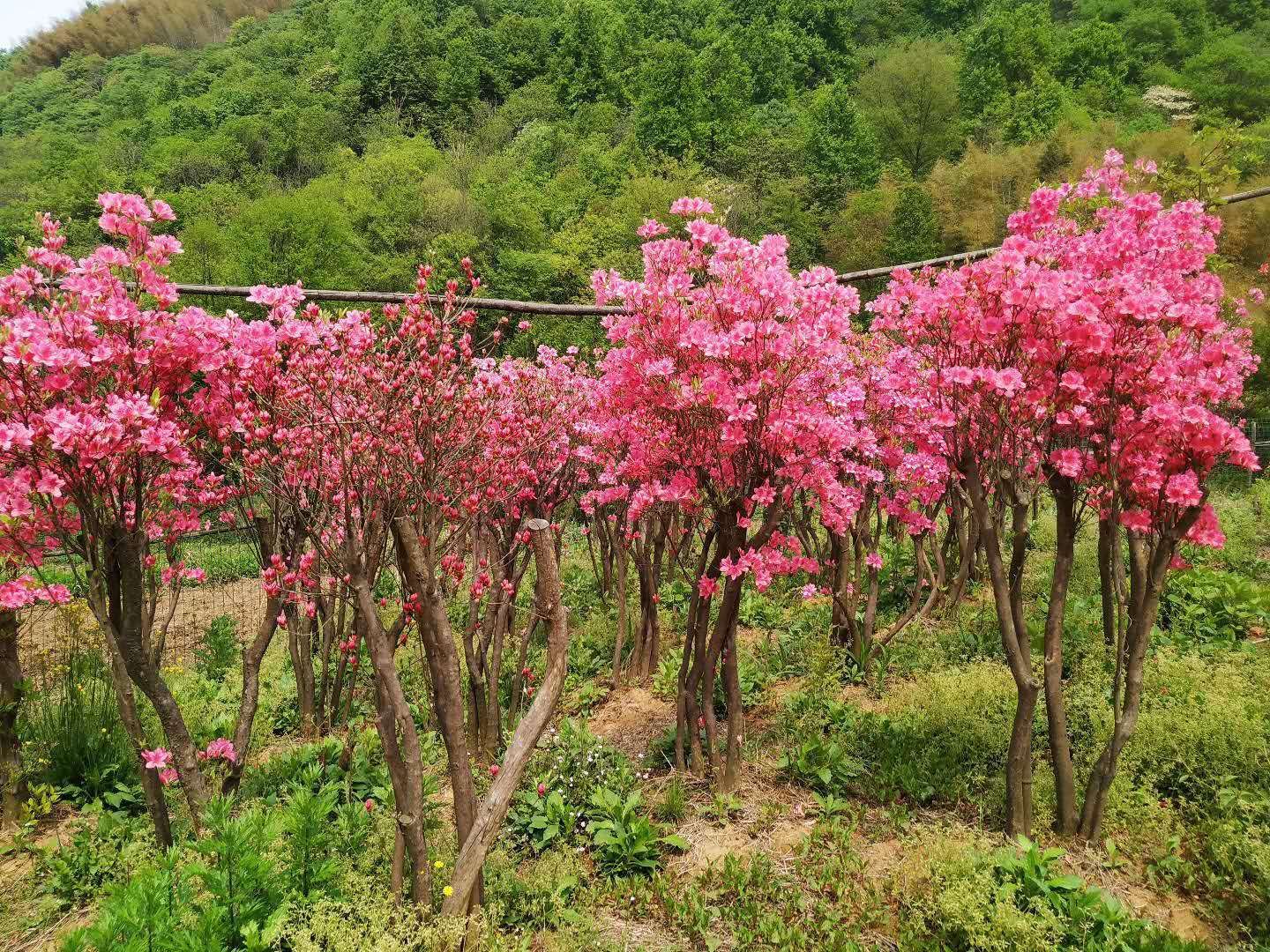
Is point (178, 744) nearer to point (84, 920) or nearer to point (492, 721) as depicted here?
point (84, 920)

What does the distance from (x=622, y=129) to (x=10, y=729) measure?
48.5 m

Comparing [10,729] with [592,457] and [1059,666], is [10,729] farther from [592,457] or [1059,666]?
[1059,666]

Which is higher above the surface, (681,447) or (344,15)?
(344,15)

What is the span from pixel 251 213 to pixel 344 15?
4575 cm

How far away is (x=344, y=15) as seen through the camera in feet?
218

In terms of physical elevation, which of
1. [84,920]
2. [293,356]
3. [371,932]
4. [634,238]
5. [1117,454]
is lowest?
[84,920]

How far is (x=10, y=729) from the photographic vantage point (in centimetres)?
411

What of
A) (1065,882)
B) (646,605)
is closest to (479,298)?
(646,605)

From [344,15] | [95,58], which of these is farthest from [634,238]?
[95,58]

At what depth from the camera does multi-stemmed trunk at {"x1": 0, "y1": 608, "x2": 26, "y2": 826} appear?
4.05 m

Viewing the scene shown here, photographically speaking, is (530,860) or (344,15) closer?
(530,860)

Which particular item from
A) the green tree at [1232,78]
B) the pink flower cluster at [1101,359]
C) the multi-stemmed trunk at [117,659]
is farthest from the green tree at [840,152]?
the multi-stemmed trunk at [117,659]

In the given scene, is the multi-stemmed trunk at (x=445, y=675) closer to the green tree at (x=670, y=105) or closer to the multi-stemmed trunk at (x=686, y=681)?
the multi-stemmed trunk at (x=686, y=681)

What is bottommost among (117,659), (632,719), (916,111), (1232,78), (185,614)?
(185,614)
